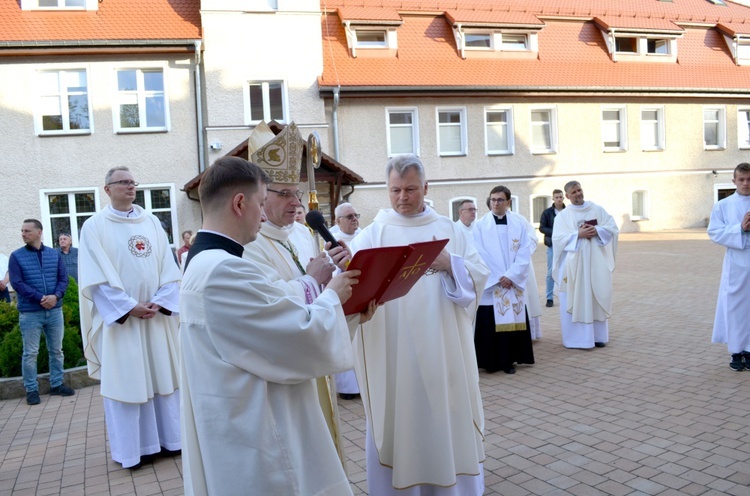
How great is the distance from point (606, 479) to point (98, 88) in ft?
59.8

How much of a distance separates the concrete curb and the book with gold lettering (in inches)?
247

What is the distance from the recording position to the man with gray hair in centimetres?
367

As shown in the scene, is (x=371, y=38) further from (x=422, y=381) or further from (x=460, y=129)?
(x=422, y=381)

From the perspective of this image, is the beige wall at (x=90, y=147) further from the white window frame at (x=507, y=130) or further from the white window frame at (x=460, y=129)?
the white window frame at (x=507, y=130)

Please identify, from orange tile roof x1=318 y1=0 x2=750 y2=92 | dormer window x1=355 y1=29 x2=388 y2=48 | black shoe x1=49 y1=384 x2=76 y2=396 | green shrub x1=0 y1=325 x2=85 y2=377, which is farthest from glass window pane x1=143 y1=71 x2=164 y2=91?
black shoe x1=49 y1=384 x2=76 y2=396

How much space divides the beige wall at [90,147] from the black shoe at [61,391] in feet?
37.6

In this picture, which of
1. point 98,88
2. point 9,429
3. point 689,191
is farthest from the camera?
point 689,191

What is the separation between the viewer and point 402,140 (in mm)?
21984

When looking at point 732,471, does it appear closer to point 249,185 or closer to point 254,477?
point 254,477

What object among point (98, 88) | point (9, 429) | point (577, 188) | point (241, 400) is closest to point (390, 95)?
point (98, 88)

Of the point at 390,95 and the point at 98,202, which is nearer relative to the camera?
the point at 98,202

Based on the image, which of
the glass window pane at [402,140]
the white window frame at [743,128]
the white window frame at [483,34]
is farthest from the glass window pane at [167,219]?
the white window frame at [743,128]

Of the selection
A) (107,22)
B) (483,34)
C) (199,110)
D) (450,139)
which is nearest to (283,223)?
(199,110)

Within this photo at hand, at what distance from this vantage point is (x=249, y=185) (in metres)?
2.35
